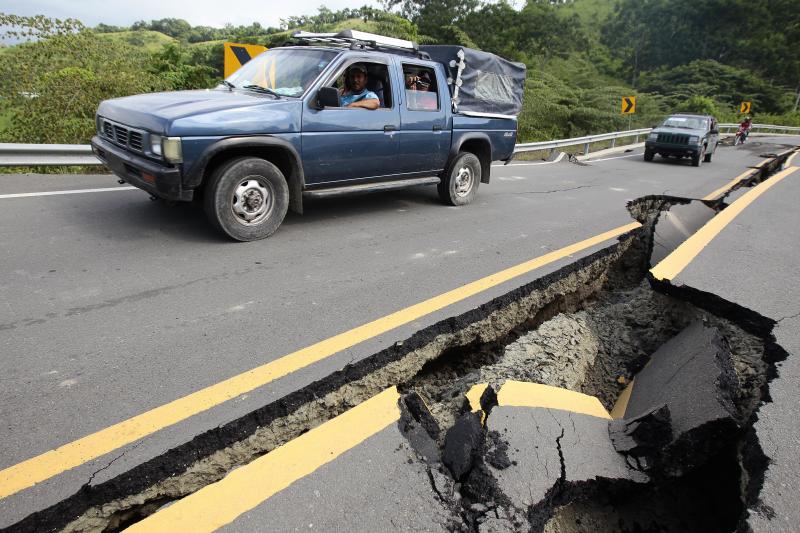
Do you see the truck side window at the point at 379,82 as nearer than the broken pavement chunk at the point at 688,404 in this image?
No

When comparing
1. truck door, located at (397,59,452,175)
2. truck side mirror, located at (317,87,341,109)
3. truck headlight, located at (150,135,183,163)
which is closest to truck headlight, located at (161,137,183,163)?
truck headlight, located at (150,135,183,163)

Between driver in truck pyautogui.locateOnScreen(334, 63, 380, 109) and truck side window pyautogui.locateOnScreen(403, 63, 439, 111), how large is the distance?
0.50m

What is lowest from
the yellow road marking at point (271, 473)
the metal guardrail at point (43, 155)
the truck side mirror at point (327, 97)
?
the yellow road marking at point (271, 473)

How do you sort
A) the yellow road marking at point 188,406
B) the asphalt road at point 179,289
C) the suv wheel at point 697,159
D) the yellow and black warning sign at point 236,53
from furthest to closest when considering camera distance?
the suv wheel at point 697,159 < the yellow and black warning sign at point 236,53 < the asphalt road at point 179,289 < the yellow road marking at point 188,406

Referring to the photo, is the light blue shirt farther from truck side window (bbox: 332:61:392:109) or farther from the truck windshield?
the truck windshield

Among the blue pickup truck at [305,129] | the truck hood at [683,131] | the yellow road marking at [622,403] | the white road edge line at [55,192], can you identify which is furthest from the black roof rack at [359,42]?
the truck hood at [683,131]

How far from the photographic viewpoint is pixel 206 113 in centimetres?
423

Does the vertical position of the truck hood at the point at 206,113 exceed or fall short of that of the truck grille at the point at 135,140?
it exceeds it

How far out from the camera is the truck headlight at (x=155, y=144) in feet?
13.5

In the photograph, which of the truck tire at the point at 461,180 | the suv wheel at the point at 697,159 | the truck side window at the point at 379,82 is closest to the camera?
the truck side window at the point at 379,82

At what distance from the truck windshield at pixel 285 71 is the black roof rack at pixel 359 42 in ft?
1.52

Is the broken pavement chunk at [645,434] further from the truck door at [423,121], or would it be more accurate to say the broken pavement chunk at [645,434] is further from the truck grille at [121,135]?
the truck grille at [121,135]

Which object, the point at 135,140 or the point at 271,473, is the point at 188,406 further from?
the point at 135,140

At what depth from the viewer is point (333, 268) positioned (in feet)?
13.9
